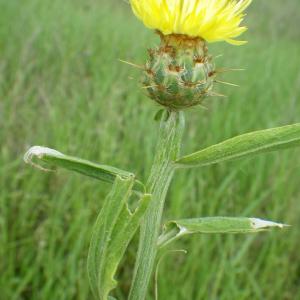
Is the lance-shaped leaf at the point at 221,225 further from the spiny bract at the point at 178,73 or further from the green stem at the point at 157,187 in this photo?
the spiny bract at the point at 178,73

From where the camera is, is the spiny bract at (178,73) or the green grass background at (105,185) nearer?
A: the spiny bract at (178,73)

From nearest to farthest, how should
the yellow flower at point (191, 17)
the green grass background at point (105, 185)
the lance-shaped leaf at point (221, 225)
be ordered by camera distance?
the yellow flower at point (191, 17) → the lance-shaped leaf at point (221, 225) → the green grass background at point (105, 185)

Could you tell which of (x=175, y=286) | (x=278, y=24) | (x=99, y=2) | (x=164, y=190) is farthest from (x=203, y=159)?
(x=278, y=24)

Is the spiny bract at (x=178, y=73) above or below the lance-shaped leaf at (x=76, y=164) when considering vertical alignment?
above

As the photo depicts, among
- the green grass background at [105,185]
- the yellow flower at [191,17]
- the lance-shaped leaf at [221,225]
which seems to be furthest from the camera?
the green grass background at [105,185]

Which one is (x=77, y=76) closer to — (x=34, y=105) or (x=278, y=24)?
(x=34, y=105)

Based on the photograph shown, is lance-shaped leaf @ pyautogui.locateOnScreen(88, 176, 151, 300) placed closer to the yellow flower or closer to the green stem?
the green stem

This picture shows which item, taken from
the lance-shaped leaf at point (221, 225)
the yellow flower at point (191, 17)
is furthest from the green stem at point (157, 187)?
the yellow flower at point (191, 17)

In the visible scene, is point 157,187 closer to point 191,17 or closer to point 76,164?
point 76,164
